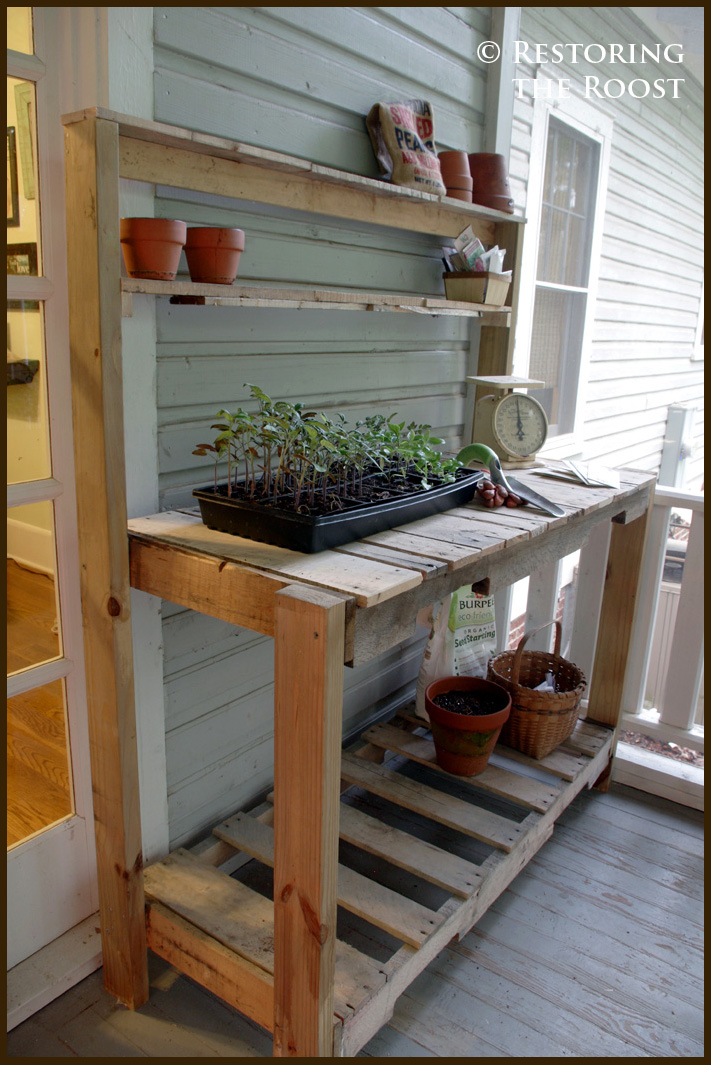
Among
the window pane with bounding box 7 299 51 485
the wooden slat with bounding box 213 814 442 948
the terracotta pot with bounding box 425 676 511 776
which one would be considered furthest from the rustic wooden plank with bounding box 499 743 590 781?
the window pane with bounding box 7 299 51 485

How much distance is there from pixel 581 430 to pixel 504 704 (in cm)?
287

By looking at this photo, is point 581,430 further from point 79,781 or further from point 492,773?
point 79,781

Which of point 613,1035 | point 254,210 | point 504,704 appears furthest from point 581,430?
point 613,1035

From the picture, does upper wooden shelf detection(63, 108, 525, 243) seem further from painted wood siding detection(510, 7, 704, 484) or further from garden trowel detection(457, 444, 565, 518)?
painted wood siding detection(510, 7, 704, 484)

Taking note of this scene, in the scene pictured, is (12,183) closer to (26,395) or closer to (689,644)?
(26,395)

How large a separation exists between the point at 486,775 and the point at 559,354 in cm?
300

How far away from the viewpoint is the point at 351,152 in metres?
2.13

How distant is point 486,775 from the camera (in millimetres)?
2234

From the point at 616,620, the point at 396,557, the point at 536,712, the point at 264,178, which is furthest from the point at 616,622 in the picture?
the point at 264,178

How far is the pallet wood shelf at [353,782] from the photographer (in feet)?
4.17

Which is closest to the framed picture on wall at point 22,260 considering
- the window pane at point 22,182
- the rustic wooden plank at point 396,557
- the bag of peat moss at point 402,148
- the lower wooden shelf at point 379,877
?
the window pane at point 22,182

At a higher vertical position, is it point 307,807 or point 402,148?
point 402,148

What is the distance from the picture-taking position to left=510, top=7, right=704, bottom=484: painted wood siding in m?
3.86

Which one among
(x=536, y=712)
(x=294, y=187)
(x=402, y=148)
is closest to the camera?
(x=294, y=187)
